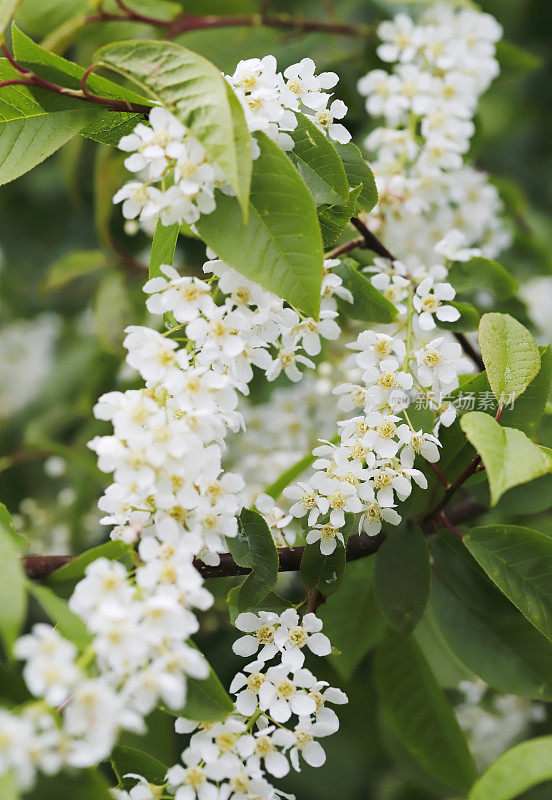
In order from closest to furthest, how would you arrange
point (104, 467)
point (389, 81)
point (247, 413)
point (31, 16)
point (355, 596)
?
1. point (104, 467)
2. point (355, 596)
3. point (389, 81)
4. point (31, 16)
5. point (247, 413)

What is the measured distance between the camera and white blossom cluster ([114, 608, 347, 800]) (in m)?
0.89

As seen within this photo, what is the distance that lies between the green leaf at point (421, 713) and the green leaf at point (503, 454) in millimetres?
539

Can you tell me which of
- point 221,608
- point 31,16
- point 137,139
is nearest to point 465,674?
point 221,608

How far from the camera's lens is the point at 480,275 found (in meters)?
1.39

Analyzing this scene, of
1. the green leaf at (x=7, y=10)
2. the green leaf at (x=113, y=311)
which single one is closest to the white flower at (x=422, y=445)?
the green leaf at (x=7, y=10)

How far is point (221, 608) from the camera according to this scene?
5.74ft

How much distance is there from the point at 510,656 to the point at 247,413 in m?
Answer: 1.06

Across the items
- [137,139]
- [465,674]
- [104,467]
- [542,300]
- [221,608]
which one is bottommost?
[221,608]

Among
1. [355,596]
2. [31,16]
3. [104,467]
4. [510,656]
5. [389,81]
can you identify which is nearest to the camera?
[104,467]

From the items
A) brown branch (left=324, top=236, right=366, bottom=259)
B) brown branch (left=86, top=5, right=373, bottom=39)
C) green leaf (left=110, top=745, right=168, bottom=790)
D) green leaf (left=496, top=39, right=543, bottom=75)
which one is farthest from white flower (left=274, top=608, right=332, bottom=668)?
green leaf (left=496, top=39, right=543, bottom=75)

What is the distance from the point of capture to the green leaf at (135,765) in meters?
0.99

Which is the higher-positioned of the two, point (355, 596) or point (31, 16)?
point (31, 16)

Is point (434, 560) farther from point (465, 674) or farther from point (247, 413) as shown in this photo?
point (247, 413)

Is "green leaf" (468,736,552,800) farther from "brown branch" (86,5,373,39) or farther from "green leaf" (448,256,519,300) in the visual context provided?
"brown branch" (86,5,373,39)
